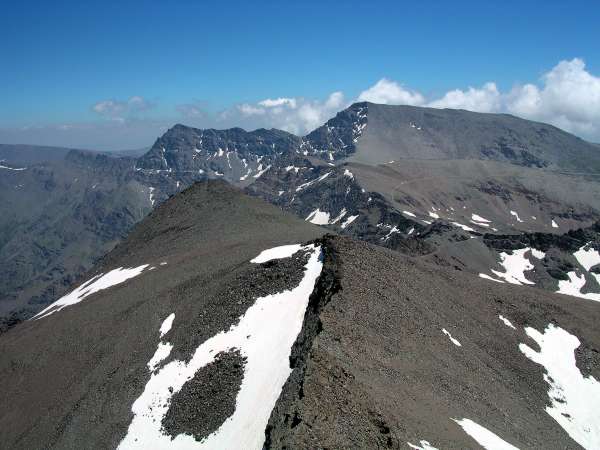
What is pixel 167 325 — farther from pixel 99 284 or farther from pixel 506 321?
pixel 506 321

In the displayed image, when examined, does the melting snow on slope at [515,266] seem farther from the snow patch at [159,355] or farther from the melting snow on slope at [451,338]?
the snow patch at [159,355]

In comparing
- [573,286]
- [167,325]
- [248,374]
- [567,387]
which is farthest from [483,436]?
[573,286]

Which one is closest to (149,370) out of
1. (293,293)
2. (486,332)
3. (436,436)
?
(293,293)

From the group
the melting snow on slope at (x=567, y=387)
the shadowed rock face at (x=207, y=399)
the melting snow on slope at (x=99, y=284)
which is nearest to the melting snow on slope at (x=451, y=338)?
the melting snow on slope at (x=567, y=387)

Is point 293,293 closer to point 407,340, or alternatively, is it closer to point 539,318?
point 407,340

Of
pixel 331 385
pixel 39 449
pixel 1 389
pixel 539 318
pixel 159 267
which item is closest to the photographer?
pixel 331 385

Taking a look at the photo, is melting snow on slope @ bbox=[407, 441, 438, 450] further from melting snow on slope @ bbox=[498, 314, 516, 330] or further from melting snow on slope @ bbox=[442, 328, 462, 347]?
melting snow on slope @ bbox=[498, 314, 516, 330]
